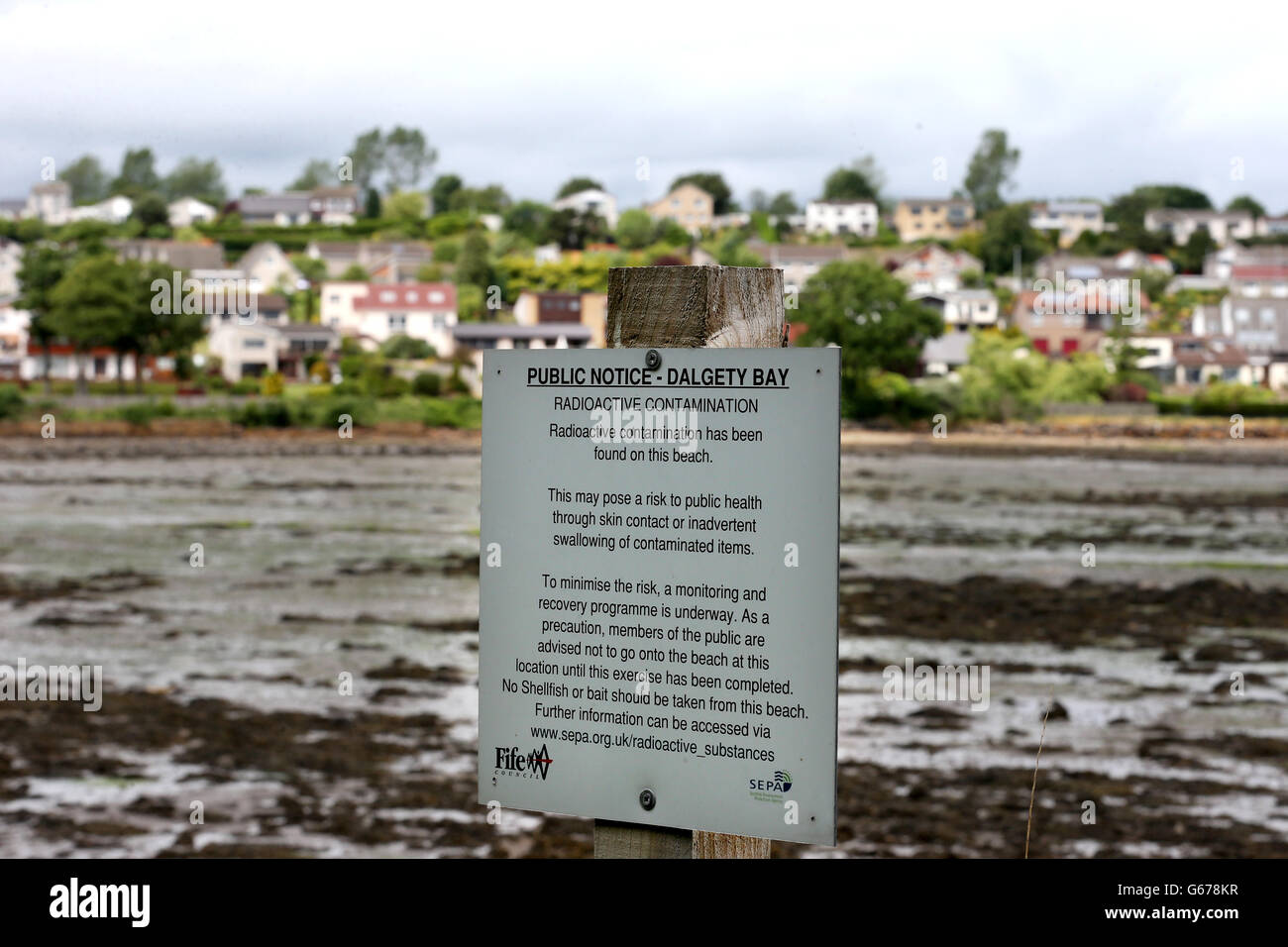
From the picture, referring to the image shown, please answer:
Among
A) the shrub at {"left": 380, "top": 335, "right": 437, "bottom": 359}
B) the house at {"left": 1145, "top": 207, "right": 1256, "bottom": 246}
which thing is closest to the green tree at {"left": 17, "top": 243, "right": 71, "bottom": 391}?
the shrub at {"left": 380, "top": 335, "right": 437, "bottom": 359}

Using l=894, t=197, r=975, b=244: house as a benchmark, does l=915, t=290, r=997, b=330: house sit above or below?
below

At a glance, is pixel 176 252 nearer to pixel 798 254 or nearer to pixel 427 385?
pixel 427 385

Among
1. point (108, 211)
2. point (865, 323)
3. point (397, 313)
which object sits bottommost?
point (865, 323)

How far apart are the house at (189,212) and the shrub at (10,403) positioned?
8231cm

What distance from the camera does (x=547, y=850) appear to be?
30.2 ft

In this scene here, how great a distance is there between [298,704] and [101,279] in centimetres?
8610

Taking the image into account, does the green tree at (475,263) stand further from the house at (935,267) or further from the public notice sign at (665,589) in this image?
the public notice sign at (665,589)

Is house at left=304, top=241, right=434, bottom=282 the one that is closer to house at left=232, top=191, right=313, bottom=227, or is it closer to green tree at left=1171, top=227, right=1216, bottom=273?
house at left=232, top=191, right=313, bottom=227

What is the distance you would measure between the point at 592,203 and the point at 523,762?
154 meters

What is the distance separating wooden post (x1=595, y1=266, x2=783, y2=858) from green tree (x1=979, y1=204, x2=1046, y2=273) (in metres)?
154

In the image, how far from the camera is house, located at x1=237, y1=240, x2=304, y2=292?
121812 mm

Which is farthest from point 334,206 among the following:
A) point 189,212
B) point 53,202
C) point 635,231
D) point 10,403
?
point 10,403

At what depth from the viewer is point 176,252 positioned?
12231 centimetres
